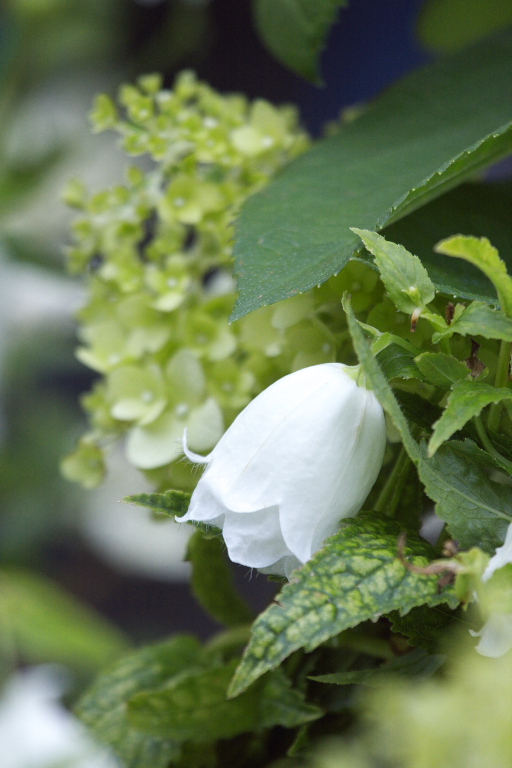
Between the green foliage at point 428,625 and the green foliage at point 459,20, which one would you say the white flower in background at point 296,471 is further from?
the green foliage at point 459,20

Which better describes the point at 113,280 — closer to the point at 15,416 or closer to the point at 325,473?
the point at 325,473

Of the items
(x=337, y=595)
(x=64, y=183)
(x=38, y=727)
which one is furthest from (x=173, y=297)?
(x=64, y=183)

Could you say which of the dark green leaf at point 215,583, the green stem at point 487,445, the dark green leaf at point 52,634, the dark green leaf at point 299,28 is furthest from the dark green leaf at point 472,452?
the dark green leaf at point 52,634

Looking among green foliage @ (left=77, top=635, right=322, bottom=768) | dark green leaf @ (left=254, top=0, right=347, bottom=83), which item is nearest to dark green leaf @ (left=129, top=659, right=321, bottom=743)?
green foliage @ (left=77, top=635, right=322, bottom=768)

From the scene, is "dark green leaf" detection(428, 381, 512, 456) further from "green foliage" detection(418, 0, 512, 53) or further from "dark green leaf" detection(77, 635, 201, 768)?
"green foliage" detection(418, 0, 512, 53)

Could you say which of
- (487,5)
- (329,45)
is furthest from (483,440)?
(329,45)

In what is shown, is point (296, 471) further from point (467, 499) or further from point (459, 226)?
point (459, 226)
